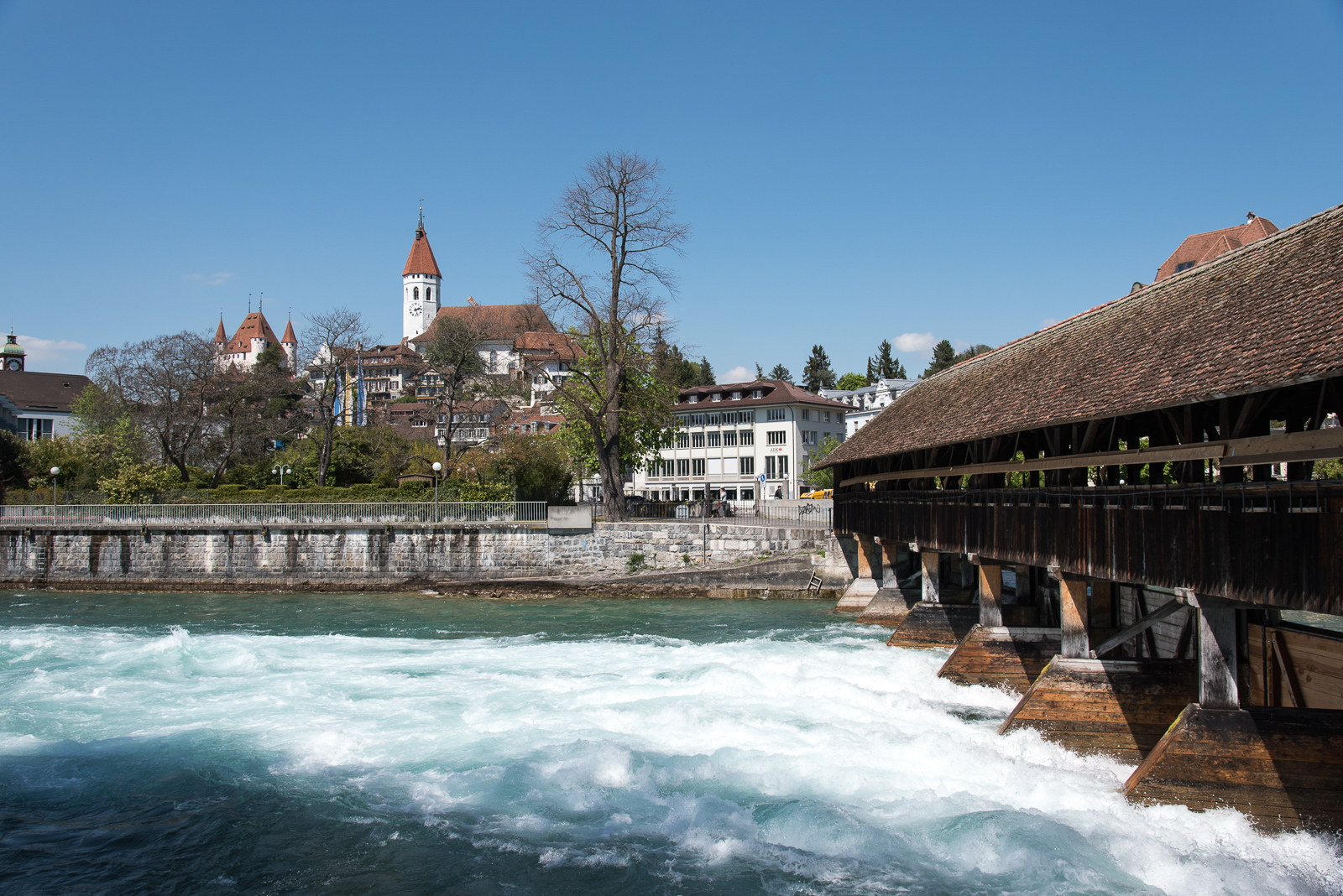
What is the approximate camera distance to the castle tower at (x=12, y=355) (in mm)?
84188

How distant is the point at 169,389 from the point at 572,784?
41.7m

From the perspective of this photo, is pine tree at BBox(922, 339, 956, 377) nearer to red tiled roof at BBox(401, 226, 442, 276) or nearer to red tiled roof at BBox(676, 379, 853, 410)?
red tiled roof at BBox(676, 379, 853, 410)

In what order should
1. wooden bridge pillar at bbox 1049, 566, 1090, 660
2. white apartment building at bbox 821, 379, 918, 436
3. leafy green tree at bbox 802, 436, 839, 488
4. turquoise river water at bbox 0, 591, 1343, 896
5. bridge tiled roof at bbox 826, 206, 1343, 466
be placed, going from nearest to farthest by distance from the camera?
bridge tiled roof at bbox 826, 206, 1343, 466 → turquoise river water at bbox 0, 591, 1343, 896 → wooden bridge pillar at bbox 1049, 566, 1090, 660 → leafy green tree at bbox 802, 436, 839, 488 → white apartment building at bbox 821, 379, 918, 436

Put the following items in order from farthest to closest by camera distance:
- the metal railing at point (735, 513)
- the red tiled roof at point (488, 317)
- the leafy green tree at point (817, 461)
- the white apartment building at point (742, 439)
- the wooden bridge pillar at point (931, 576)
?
the red tiled roof at point (488, 317)
the white apartment building at point (742, 439)
the leafy green tree at point (817, 461)
the metal railing at point (735, 513)
the wooden bridge pillar at point (931, 576)

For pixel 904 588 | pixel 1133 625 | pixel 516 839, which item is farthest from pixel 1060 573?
pixel 904 588

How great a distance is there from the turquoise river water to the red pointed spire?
373 ft

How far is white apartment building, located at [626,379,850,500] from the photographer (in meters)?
55.6

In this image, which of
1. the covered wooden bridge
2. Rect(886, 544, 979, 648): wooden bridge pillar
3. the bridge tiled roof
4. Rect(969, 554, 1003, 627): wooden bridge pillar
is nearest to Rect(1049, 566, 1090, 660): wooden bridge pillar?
the covered wooden bridge

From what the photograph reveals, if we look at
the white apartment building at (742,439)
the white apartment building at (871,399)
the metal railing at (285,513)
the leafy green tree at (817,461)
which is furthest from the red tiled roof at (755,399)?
the metal railing at (285,513)

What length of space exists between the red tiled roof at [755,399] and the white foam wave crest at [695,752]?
3743cm

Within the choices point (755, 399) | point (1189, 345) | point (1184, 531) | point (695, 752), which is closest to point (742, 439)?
point (755, 399)

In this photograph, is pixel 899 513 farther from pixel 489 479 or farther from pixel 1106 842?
pixel 489 479

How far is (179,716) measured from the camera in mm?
13945

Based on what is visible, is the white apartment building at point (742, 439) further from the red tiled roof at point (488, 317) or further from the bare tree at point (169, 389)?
the red tiled roof at point (488, 317)
